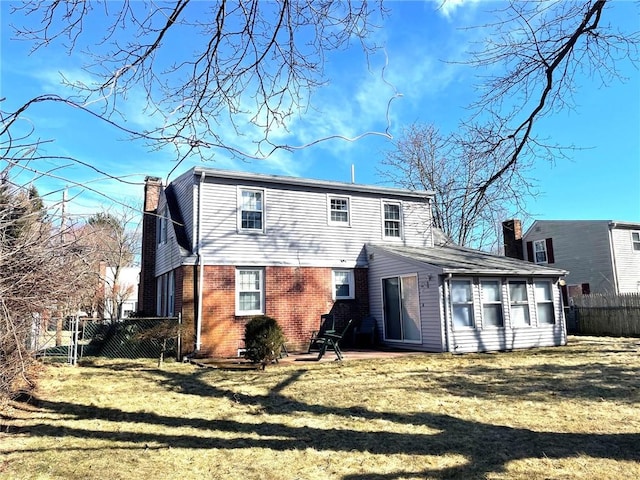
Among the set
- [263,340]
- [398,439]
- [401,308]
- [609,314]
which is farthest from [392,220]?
[398,439]

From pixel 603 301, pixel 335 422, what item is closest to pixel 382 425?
pixel 335 422

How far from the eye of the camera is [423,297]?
560 inches

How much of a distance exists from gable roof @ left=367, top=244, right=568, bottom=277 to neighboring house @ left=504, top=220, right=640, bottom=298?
39.4 feet

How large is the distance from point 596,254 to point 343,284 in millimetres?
17786

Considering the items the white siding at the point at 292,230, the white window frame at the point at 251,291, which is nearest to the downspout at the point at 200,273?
the white siding at the point at 292,230

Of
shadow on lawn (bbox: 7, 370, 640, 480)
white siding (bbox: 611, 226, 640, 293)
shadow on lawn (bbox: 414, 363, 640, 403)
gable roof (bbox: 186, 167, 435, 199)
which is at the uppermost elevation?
gable roof (bbox: 186, 167, 435, 199)

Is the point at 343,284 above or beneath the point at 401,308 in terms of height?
above

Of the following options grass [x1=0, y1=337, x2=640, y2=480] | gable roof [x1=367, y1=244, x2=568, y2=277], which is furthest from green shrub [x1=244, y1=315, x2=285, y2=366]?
gable roof [x1=367, y1=244, x2=568, y2=277]

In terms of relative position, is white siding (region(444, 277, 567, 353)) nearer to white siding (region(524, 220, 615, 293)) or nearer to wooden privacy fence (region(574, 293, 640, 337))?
wooden privacy fence (region(574, 293, 640, 337))

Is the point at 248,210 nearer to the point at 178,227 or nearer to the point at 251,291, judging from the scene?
the point at 178,227

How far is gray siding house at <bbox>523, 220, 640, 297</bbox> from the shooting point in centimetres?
2573

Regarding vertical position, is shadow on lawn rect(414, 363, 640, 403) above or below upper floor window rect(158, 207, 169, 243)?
below

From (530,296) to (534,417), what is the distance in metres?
9.64

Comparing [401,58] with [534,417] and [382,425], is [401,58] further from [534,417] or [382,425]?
[534,417]
